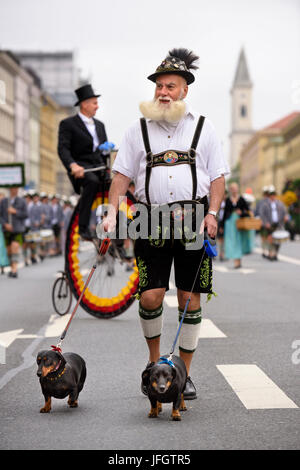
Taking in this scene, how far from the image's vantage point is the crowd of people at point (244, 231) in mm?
21672

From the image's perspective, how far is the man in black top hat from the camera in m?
8.98

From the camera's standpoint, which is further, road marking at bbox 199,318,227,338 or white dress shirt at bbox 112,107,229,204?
road marking at bbox 199,318,227,338

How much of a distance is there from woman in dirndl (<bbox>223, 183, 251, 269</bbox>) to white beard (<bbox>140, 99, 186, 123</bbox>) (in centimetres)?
1589

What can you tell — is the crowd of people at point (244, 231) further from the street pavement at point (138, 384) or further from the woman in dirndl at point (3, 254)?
the street pavement at point (138, 384)

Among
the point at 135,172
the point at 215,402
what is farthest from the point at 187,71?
the point at 215,402

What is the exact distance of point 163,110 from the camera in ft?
17.5

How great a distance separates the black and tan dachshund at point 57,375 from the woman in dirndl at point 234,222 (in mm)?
16123

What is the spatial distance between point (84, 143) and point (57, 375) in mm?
4577

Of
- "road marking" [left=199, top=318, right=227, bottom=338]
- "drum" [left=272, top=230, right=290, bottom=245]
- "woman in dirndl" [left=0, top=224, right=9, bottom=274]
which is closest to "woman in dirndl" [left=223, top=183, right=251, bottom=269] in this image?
"drum" [left=272, top=230, right=290, bottom=245]

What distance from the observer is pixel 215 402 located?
215 inches

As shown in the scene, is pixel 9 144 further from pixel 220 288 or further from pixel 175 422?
pixel 175 422

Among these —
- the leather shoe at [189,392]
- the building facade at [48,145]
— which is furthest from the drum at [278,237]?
the building facade at [48,145]

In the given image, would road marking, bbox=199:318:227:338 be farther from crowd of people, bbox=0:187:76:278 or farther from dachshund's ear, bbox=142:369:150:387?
crowd of people, bbox=0:187:76:278

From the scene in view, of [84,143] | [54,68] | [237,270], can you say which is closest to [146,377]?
[84,143]
